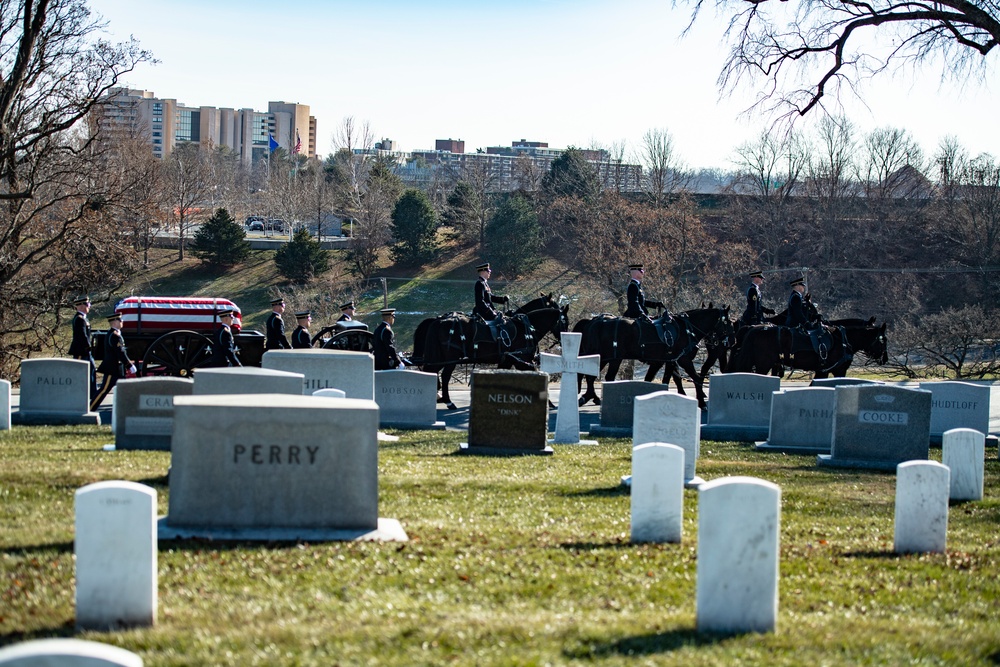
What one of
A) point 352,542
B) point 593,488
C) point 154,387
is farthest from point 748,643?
point 154,387

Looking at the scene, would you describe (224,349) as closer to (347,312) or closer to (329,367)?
(329,367)

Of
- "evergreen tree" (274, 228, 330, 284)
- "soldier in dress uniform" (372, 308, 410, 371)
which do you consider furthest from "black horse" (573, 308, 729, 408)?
"evergreen tree" (274, 228, 330, 284)

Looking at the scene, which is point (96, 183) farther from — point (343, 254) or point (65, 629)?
point (343, 254)

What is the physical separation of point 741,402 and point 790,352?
11.4 ft

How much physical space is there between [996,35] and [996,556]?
10.9 metres

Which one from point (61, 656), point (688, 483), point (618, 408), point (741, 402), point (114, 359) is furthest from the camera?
Result: point (741, 402)

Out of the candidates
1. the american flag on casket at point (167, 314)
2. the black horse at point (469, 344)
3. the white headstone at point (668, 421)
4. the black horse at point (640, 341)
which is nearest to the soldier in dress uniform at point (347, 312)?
the black horse at point (469, 344)

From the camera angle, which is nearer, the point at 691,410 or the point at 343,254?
the point at 691,410

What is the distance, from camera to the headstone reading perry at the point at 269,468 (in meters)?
8.20

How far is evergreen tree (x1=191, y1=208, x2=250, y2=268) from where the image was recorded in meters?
62.2

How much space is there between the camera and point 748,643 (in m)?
6.20

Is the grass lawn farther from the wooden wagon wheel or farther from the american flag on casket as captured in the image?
the american flag on casket

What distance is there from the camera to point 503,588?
7344 mm

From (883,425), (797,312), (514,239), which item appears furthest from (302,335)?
(514,239)
